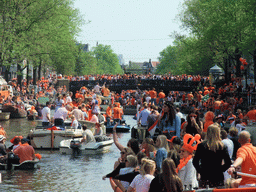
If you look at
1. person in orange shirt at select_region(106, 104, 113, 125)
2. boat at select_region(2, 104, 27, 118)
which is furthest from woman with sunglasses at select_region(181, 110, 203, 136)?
boat at select_region(2, 104, 27, 118)

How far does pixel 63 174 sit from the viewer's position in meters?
17.6

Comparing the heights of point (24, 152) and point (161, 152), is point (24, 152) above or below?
below

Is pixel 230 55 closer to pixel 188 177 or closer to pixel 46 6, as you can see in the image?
pixel 46 6

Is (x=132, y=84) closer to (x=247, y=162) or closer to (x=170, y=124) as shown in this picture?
(x=170, y=124)

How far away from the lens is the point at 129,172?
7.75 m

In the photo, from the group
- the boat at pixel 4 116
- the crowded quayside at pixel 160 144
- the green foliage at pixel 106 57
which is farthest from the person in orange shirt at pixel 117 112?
the green foliage at pixel 106 57

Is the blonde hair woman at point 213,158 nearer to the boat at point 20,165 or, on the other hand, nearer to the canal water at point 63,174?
the canal water at point 63,174

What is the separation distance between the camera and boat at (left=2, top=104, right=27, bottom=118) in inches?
1565

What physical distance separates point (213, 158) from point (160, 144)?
1275mm

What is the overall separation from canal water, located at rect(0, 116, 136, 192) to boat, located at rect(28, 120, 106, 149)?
494 millimetres

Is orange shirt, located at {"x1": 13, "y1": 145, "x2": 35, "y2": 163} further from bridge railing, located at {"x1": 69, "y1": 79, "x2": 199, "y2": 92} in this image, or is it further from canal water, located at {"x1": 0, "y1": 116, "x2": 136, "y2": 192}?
bridge railing, located at {"x1": 69, "y1": 79, "x2": 199, "y2": 92}

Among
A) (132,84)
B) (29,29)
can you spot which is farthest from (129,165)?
(132,84)

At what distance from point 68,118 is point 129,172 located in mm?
17205

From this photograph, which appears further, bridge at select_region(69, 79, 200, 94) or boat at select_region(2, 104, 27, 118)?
bridge at select_region(69, 79, 200, 94)
